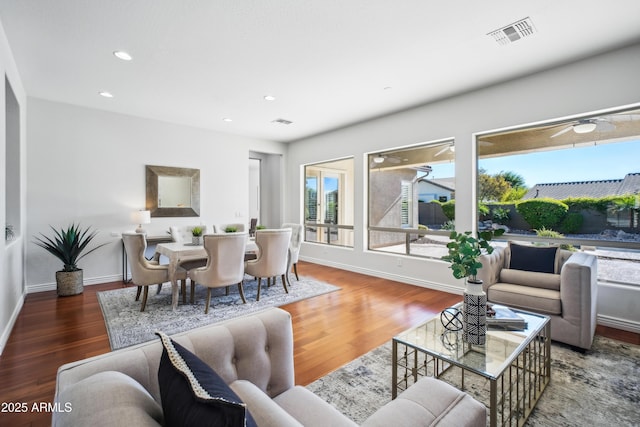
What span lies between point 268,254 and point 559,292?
3191mm

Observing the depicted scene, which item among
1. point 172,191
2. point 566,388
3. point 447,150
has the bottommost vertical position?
point 566,388

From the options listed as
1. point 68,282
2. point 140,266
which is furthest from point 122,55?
point 68,282

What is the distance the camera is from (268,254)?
405 cm

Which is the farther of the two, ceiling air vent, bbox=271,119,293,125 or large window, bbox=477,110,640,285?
ceiling air vent, bbox=271,119,293,125

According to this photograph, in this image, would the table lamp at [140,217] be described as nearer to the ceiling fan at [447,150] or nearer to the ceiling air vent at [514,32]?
the ceiling fan at [447,150]

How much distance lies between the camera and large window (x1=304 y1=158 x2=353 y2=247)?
20.3 ft

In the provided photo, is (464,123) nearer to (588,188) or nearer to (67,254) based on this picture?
(588,188)

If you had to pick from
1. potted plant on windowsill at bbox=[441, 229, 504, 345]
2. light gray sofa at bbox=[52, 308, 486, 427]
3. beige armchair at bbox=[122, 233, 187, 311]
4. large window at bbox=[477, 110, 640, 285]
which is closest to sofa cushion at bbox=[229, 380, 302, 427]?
light gray sofa at bbox=[52, 308, 486, 427]

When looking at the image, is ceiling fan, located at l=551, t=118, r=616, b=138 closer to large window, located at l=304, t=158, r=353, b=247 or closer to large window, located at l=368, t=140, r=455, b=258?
large window, located at l=368, t=140, r=455, b=258

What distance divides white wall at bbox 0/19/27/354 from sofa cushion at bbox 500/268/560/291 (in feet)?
15.8

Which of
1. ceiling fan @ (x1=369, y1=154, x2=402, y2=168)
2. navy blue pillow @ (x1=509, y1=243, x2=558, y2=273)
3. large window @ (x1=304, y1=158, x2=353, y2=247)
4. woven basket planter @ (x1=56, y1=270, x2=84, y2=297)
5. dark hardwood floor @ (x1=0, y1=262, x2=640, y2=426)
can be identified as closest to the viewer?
dark hardwood floor @ (x1=0, y1=262, x2=640, y2=426)

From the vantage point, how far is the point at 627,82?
2977mm

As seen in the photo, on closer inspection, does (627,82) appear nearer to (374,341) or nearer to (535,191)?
(535,191)

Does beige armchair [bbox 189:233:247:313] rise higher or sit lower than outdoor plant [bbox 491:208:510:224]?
lower
